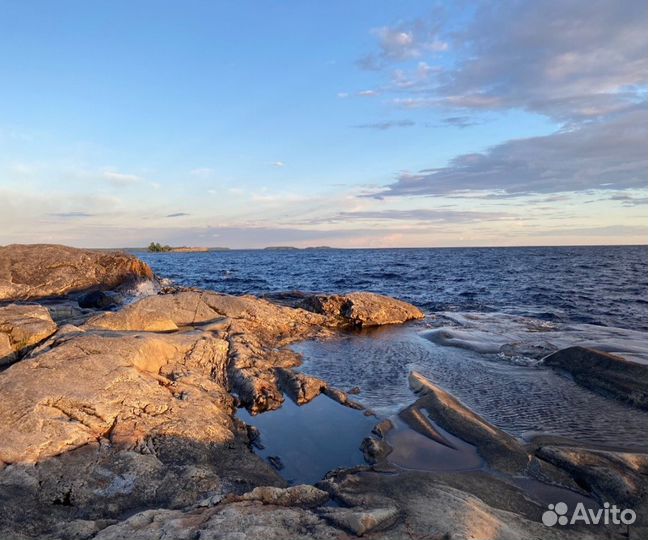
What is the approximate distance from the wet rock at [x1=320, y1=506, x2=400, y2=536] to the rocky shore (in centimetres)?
1

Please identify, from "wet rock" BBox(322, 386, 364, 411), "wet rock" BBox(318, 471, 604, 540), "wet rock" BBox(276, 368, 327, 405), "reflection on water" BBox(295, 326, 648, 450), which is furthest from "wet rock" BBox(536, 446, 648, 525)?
"wet rock" BBox(276, 368, 327, 405)

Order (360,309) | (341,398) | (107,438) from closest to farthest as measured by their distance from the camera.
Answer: (107,438) → (341,398) → (360,309)

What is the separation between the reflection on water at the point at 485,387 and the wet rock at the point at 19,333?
6.14 metres

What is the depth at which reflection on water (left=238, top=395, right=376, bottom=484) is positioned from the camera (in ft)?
22.5

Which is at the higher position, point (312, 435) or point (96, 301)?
point (96, 301)

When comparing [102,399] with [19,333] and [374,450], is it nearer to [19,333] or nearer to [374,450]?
[19,333]

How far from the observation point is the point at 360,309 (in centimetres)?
1853

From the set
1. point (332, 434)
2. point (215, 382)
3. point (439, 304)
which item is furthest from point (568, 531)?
point (439, 304)

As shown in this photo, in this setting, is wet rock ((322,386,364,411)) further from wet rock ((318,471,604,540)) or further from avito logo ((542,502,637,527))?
avito logo ((542,502,637,527))

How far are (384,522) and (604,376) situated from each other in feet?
28.0

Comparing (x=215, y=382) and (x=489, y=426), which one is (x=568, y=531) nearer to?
(x=489, y=426)

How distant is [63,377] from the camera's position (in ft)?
23.6

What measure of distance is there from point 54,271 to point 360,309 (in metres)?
12.9

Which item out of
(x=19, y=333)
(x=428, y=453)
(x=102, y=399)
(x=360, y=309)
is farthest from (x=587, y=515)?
(x=360, y=309)
